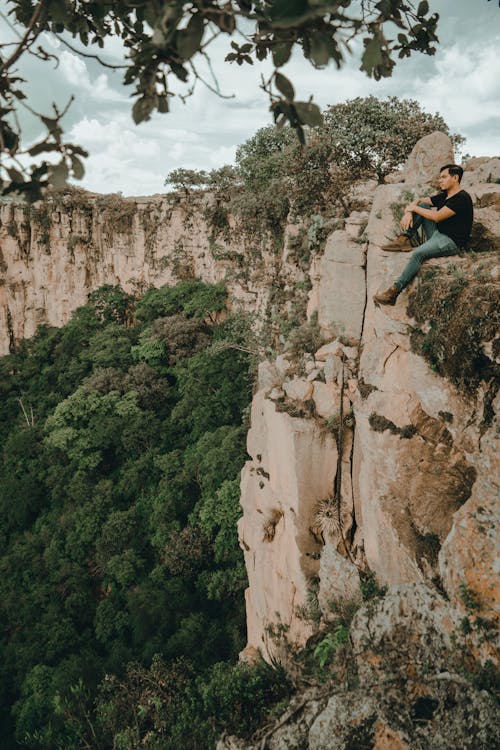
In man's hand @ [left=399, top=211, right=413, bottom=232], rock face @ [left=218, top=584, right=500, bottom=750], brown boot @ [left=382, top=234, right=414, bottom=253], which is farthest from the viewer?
brown boot @ [left=382, top=234, right=414, bottom=253]

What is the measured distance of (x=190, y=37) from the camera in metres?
1.57

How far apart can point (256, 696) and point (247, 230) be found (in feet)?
57.2

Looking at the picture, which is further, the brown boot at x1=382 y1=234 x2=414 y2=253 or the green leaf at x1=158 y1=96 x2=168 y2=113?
the brown boot at x1=382 y1=234 x2=414 y2=253

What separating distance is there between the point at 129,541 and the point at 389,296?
1277cm

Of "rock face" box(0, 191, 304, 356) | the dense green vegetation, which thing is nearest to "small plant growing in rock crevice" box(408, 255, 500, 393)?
the dense green vegetation

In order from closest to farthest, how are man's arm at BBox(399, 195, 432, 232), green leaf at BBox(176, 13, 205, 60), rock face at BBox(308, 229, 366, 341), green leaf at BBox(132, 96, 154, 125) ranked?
green leaf at BBox(176, 13, 205, 60) → green leaf at BBox(132, 96, 154, 125) → man's arm at BBox(399, 195, 432, 232) → rock face at BBox(308, 229, 366, 341)

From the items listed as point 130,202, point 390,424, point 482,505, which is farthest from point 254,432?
point 130,202

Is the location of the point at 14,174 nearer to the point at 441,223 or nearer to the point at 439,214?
the point at 439,214

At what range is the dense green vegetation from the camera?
996 centimetres

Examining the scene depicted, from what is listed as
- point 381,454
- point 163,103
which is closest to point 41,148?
point 163,103

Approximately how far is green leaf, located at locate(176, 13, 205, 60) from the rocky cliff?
392 cm

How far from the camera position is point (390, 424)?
19.0ft

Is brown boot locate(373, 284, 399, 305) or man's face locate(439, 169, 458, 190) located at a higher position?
man's face locate(439, 169, 458, 190)

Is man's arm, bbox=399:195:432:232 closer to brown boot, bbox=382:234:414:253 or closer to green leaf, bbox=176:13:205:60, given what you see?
brown boot, bbox=382:234:414:253
